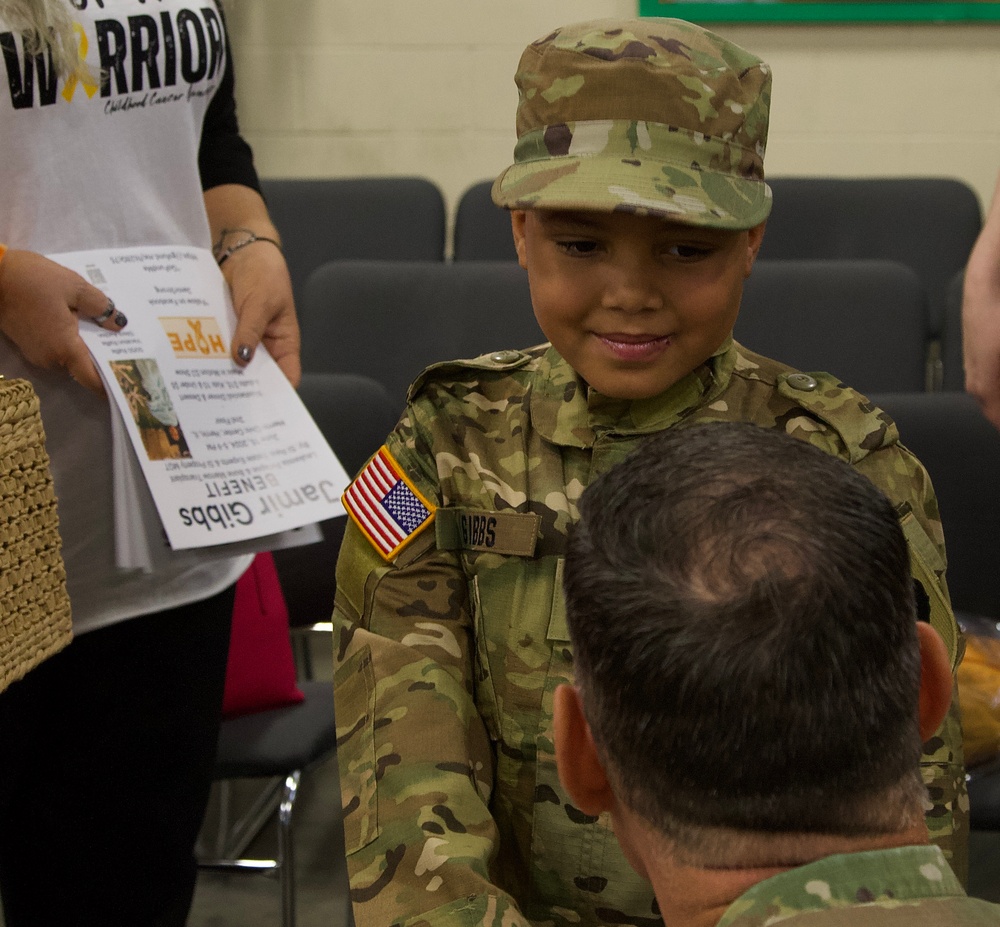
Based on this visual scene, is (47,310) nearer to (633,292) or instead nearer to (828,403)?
(633,292)

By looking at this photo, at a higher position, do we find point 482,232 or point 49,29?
point 49,29

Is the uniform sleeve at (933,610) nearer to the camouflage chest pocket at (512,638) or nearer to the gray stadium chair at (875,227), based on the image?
the camouflage chest pocket at (512,638)

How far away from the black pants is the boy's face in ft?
2.08

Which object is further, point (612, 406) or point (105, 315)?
point (105, 315)

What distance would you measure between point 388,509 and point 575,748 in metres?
0.33

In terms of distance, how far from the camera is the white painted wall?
3562mm

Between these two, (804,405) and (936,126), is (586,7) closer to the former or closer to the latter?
(936,126)

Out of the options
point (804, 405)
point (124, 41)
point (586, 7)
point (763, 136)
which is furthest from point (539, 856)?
point (586, 7)

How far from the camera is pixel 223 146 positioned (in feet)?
→ 4.54

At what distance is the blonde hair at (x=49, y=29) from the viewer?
108cm

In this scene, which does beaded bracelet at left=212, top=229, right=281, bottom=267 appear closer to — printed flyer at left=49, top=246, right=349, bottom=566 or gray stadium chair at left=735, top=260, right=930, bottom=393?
printed flyer at left=49, top=246, right=349, bottom=566

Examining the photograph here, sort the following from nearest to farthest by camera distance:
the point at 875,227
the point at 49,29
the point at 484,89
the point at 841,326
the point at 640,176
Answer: the point at 640,176, the point at 49,29, the point at 841,326, the point at 875,227, the point at 484,89

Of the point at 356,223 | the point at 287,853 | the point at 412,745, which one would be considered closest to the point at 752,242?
the point at 412,745

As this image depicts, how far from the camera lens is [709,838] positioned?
55 centimetres
